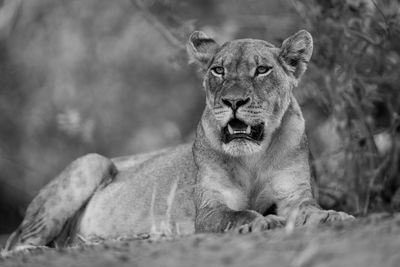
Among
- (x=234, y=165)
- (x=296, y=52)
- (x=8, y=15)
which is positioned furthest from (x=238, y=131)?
(x=8, y=15)

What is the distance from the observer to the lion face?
5.37 metres

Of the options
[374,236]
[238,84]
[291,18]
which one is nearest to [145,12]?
[291,18]

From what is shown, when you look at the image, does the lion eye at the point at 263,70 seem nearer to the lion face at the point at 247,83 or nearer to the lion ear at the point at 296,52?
the lion face at the point at 247,83

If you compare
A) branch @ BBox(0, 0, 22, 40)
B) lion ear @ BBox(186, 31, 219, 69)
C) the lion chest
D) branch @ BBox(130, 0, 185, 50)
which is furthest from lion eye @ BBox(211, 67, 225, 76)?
branch @ BBox(0, 0, 22, 40)

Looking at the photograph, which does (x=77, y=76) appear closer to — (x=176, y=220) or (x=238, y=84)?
(x=176, y=220)

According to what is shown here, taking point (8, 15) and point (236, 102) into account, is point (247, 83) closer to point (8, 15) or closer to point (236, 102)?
point (236, 102)

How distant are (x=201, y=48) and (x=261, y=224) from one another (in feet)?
6.84

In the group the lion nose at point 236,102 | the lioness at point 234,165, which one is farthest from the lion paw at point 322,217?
the lion nose at point 236,102

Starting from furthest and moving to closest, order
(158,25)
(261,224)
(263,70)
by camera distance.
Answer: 1. (158,25)
2. (263,70)
3. (261,224)

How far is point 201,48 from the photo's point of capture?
6273 mm

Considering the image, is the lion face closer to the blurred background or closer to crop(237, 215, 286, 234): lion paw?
crop(237, 215, 286, 234): lion paw

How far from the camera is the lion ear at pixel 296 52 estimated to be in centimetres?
594

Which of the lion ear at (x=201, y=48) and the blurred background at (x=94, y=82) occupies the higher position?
the lion ear at (x=201, y=48)

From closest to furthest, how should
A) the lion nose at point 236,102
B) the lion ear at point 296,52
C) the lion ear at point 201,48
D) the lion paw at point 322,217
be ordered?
the lion paw at point 322,217 → the lion nose at point 236,102 → the lion ear at point 296,52 → the lion ear at point 201,48
